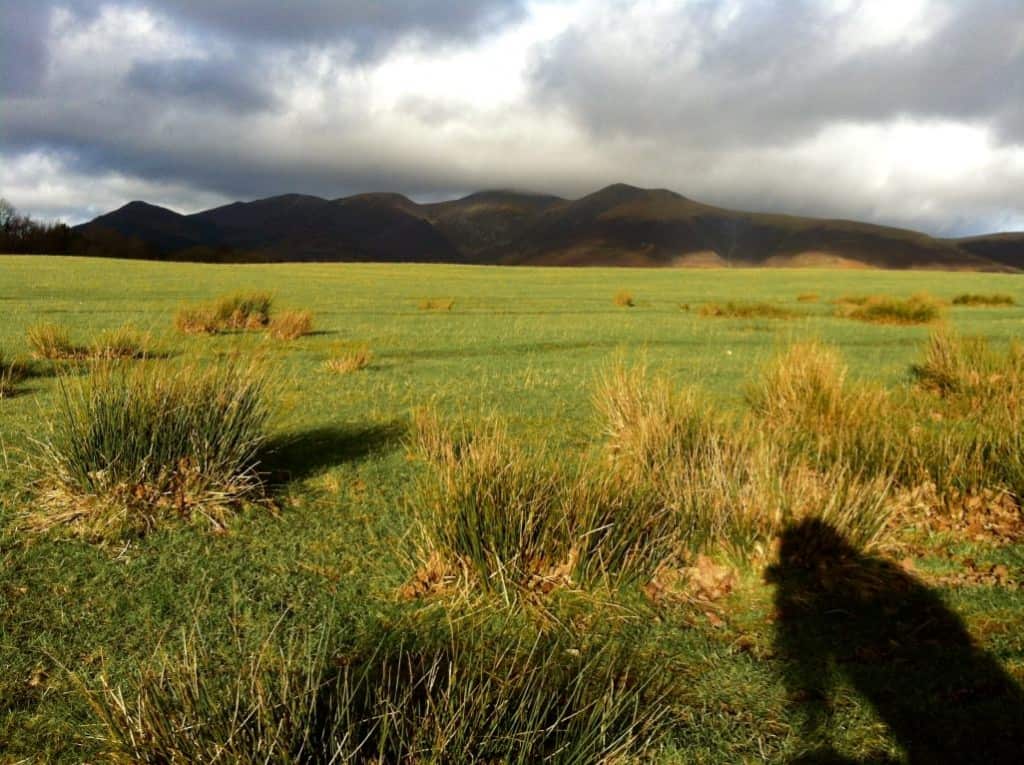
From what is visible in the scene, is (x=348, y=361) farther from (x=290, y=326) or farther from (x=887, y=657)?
(x=887, y=657)

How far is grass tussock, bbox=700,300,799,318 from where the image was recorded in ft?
98.7

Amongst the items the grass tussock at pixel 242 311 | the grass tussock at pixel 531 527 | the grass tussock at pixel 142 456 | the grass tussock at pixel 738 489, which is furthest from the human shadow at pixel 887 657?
the grass tussock at pixel 242 311

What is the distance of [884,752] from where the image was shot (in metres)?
3.64

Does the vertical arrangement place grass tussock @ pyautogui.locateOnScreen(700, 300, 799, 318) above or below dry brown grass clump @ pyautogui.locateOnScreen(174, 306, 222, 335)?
below

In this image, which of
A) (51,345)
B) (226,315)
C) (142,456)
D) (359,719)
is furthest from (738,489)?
(226,315)

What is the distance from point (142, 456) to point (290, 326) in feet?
42.5

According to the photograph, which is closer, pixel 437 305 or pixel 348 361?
pixel 348 361

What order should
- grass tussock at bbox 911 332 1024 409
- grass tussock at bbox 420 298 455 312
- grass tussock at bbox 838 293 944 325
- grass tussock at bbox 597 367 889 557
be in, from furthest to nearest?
1. grass tussock at bbox 420 298 455 312
2. grass tussock at bbox 838 293 944 325
3. grass tussock at bbox 911 332 1024 409
4. grass tussock at bbox 597 367 889 557

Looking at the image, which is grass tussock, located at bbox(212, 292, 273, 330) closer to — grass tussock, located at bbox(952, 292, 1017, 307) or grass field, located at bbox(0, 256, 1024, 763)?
grass field, located at bbox(0, 256, 1024, 763)

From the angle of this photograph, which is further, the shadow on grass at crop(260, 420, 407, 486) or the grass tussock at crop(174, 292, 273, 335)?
the grass tussock at crop(174, 292, 273, 335)

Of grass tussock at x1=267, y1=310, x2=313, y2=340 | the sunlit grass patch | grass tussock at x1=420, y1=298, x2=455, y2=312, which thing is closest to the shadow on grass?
the sunlit grass patch

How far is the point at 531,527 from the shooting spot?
516 centimetres

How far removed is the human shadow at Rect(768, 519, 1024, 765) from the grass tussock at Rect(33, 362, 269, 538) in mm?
4016

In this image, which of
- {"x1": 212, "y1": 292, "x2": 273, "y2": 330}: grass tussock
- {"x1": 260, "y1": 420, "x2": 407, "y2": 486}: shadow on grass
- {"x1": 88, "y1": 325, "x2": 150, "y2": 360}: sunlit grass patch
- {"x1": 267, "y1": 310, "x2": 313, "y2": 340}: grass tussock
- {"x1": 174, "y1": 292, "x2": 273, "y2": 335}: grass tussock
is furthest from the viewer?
{"x1": 212, "y1": 292, "x2": 273, "y2": 330}: grass tussock
